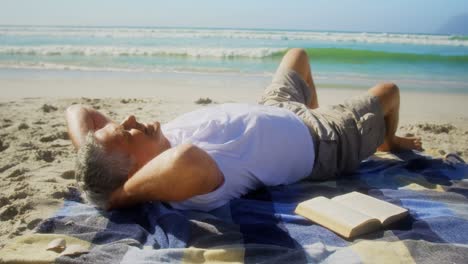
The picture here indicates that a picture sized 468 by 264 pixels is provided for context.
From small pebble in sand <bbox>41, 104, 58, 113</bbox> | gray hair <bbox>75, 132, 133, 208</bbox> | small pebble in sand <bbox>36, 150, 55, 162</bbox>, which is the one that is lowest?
small pebble in sand <bbox>36, 150, 55, 162</bbox>

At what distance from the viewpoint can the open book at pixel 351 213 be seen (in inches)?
93.0

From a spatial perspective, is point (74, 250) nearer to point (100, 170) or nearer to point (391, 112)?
point (100, 170)

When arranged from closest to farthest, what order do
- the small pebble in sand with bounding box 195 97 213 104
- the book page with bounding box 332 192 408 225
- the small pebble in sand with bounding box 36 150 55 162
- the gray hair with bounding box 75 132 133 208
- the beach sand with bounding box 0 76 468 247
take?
the book page with bounding box 332 192 408 225 < the gray hair with bounding box 75 132 133 208 < the beach sand with bounding box 0 76 468 247 < the small pebble in sand with bounding box 36 150 55 162 < the small pebble in sand with bounding box 195 97 213 104

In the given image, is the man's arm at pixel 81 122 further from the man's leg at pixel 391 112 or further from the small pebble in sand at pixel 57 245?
the man's leg at pixel 391 112

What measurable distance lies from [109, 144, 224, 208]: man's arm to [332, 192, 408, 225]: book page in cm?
74

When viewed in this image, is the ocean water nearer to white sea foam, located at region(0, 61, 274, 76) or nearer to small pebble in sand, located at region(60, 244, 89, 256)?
white sea foam, located at region(0, 61, 274, 76)

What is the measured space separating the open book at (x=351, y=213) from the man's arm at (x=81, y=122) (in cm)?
166

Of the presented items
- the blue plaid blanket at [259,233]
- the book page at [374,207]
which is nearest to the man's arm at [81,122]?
the blue plaid blanket at [259,233]

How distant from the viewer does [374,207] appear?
8.45 ft

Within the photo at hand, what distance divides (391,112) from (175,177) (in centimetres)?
209

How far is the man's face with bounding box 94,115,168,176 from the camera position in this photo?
2.66m

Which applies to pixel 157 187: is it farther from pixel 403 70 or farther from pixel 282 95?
pixel 403 70

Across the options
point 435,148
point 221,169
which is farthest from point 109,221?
point 435,148

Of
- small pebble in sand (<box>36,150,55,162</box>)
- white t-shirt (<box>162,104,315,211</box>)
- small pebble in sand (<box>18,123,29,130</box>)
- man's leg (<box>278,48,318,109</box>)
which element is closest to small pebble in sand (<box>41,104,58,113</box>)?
small pebble in sand (<box>18,123,29,130</box>)
